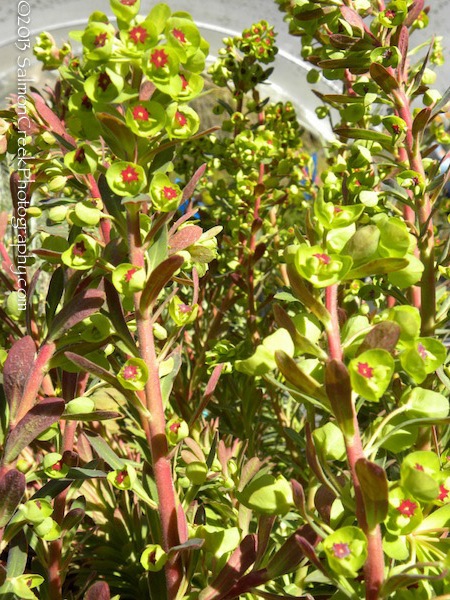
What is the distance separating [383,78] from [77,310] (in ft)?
1.21

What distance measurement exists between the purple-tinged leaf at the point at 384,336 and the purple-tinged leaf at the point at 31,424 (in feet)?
0.69

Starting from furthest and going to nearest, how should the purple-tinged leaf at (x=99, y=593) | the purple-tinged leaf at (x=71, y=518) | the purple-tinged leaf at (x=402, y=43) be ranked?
1. the purple-tinged leaf at (x=402, y=43)
2. the purple-tinged leaf at (x=71, y=518)
3. the purple-tinged leaf at (x=99, y=593)

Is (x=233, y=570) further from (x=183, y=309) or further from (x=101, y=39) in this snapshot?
(x=101, y=39)

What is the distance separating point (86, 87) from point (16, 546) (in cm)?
34

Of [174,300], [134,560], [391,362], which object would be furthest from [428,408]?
[134,560]

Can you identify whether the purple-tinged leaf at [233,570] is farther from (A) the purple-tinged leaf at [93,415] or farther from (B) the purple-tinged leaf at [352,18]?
(B) the purple-tinged leaf at [352,18]

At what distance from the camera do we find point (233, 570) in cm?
45

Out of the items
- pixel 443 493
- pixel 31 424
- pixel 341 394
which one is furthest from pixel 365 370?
pixel 31 424

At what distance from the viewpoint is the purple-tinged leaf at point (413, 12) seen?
2.16 feet

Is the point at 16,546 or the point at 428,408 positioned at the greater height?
the point at 428,408

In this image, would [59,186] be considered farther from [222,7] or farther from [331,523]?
[222,7]

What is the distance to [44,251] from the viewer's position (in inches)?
18.1

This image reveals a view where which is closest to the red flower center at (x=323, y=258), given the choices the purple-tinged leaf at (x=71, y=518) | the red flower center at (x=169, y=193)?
the red flower center at (x=169, y=193)

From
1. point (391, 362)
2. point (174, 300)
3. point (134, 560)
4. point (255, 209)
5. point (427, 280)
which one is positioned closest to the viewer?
point (391, 362)
